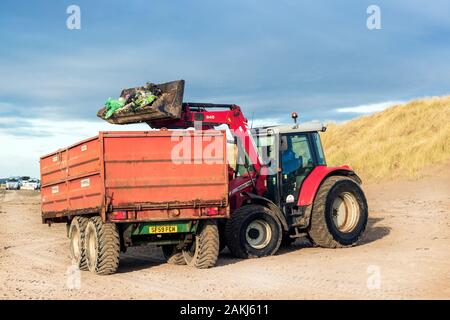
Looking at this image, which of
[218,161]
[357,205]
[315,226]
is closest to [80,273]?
[218,161]

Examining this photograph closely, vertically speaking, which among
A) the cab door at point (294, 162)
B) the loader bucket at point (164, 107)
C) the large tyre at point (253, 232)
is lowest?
the large tyre at point (253, 232)

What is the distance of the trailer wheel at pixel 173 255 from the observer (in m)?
14.9

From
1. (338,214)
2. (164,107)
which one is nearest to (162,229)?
(164,107)

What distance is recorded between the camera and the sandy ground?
1100cm

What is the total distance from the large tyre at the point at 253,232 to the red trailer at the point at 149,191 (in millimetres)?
978

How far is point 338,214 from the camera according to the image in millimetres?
16750

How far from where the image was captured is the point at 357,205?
16.8m

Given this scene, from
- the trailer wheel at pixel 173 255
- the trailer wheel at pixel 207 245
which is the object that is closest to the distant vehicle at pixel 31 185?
the trailer wheel at pixel 173 255

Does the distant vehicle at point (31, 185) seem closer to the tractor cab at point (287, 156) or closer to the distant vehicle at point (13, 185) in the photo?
the distant vehicle at point (13, 185)
